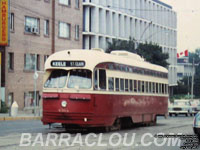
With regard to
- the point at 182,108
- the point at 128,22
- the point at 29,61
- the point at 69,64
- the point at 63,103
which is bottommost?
the point at 182,108

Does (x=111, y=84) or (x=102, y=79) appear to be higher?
(x=102, y=79)

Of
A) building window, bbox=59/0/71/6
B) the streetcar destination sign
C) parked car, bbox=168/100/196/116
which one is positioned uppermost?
building window, bbox=59/0/71/6

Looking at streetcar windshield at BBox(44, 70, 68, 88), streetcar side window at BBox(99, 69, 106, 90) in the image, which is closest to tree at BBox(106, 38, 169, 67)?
streetcar side window at BBox(99, 69, 106, 90)

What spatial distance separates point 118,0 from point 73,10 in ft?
71.1

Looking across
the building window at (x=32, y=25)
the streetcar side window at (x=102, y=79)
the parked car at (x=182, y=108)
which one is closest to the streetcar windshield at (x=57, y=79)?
the streetcar side window at (x=102, y=79)

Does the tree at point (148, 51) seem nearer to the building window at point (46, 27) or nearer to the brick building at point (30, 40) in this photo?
the brick building at point (30, 40)

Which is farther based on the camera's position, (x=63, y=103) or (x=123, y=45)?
(x=123, y=45)

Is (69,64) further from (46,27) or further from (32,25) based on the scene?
(46,27)

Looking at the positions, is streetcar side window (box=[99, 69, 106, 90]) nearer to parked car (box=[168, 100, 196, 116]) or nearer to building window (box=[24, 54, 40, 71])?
parked car (box=[168, 100, 196, 116])

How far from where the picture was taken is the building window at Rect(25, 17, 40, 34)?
52719 mm

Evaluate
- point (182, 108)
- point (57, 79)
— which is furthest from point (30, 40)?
point (57, 79)

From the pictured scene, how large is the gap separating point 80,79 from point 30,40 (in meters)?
32.7

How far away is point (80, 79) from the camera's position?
69.1 ft

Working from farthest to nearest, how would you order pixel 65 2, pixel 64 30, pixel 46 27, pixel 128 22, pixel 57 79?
pixel 128 22 → pixel 64 30 → pixel 65 2 → pixel 46 27 → pixel 57 79
